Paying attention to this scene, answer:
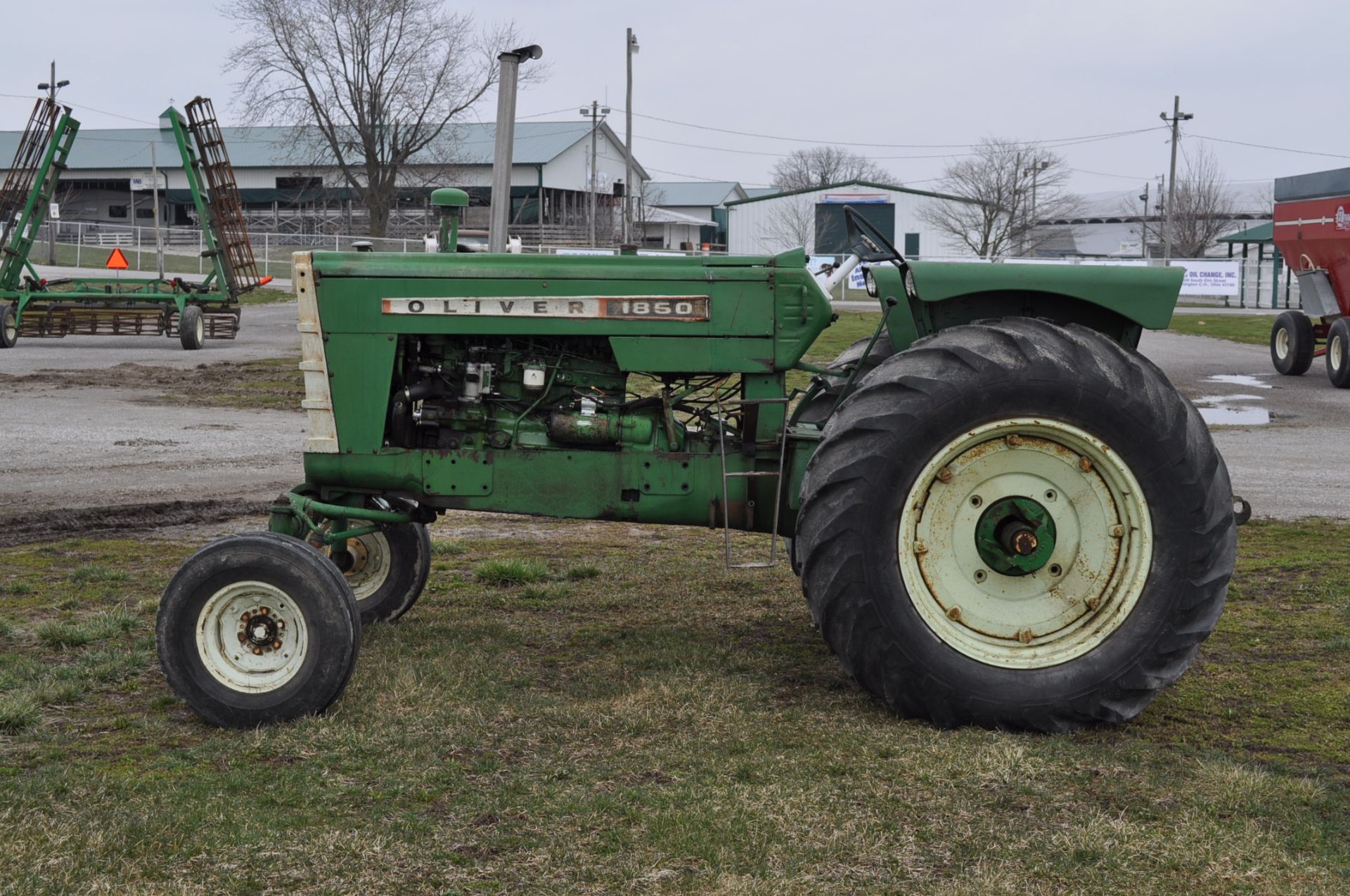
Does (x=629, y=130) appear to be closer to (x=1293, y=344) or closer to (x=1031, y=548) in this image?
(x=1293, y=344)

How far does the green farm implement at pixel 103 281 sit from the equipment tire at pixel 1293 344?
52.6 ft

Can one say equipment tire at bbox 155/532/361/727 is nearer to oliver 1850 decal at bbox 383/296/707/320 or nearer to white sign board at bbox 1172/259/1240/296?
oliver 1850 decal at bbox 383/296/707/320

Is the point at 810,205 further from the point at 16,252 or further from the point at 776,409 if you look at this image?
the point at 776,409

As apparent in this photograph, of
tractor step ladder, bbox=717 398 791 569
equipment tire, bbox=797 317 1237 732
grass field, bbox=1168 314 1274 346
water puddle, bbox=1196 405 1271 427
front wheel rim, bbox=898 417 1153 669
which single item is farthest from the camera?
grass field, bbox=1168 314 1274 346

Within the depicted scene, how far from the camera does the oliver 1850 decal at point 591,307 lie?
199 inches

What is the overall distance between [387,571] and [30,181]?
1801 cm

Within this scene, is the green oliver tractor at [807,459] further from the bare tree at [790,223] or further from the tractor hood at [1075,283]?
the bare tree at [790,223]

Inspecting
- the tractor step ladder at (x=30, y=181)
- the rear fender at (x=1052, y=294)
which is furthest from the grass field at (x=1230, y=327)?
the rear fender at (x=1052, y=294)

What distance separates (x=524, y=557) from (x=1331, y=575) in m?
4.51

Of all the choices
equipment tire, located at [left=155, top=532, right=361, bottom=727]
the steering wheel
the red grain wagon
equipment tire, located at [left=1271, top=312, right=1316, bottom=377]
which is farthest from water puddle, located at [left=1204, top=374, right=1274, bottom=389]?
equipment tire, located at [left=155, top=532, right=361, bottom=727]

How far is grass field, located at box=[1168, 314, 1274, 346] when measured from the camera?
27.8 meters

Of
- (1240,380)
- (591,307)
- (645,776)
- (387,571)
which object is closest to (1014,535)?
(645,776)

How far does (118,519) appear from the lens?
8.66 meters

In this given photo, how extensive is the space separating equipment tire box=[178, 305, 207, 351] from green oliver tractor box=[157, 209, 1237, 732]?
1676cm
